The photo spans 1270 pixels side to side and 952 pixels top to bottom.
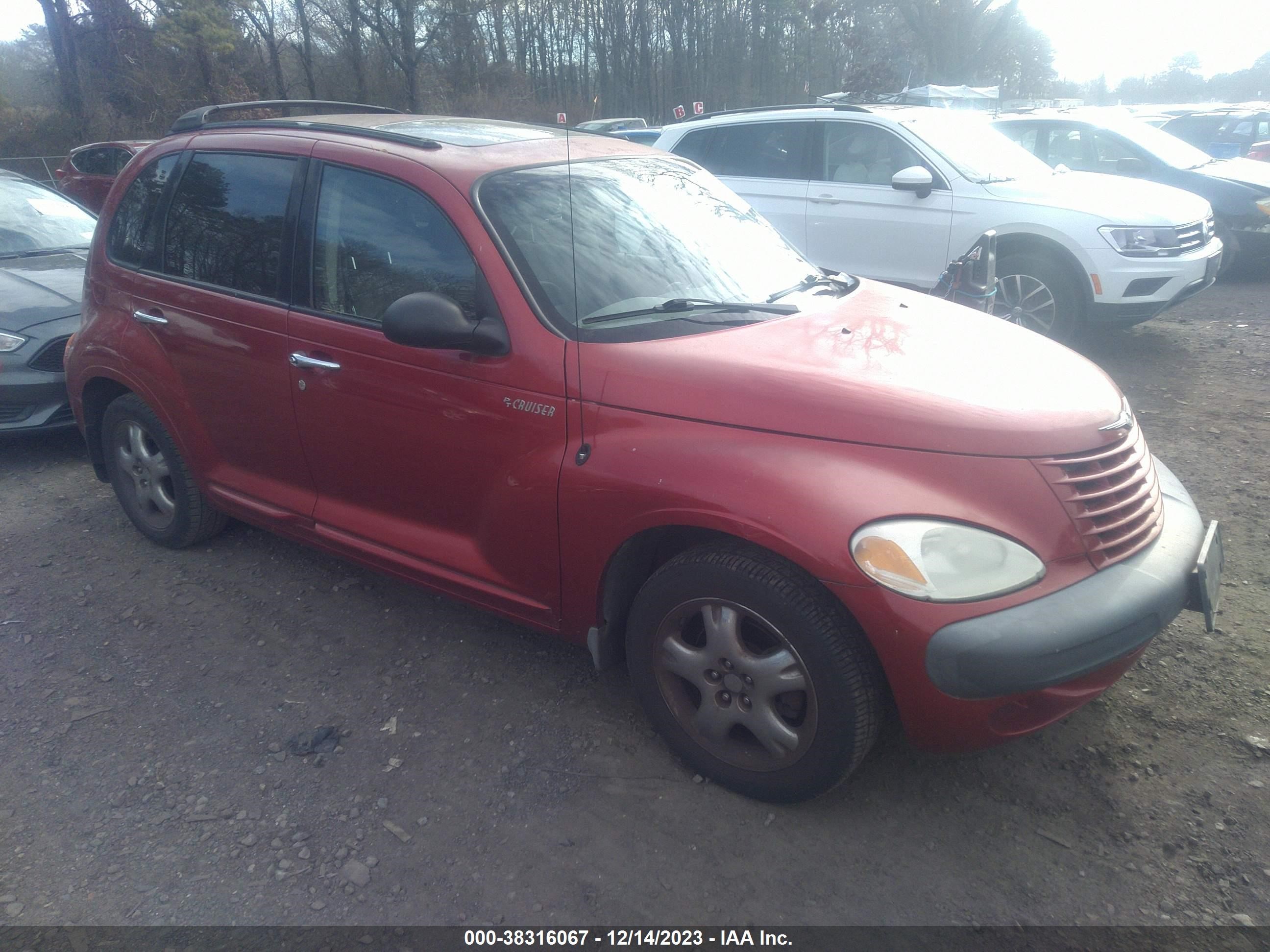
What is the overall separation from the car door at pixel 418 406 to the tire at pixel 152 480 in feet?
3.24

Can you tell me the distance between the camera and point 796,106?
7.84 metres

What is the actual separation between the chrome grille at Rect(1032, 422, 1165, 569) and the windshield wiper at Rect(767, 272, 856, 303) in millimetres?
1207

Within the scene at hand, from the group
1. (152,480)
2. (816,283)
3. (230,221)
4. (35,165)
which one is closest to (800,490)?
(816,283)

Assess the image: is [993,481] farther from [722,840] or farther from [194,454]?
[194,454]

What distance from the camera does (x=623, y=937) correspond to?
7.54 ft

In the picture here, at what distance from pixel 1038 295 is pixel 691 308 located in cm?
499

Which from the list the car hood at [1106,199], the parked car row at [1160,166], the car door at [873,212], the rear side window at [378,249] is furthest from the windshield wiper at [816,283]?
the parked car row at [1160,166]

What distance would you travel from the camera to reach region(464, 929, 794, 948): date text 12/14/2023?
2283 mm

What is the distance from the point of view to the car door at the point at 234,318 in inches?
138

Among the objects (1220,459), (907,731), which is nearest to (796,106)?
(1220,459)

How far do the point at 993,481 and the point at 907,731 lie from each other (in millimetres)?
698

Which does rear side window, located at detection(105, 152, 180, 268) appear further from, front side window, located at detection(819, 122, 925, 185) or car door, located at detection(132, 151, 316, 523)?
front side window, located at detection(819, 122, 925, 185)

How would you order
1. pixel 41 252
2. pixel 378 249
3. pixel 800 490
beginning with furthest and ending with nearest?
pixel 41 252 < pixel 378 249 < pixel 800 490

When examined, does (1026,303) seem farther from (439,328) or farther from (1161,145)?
(439,328)
